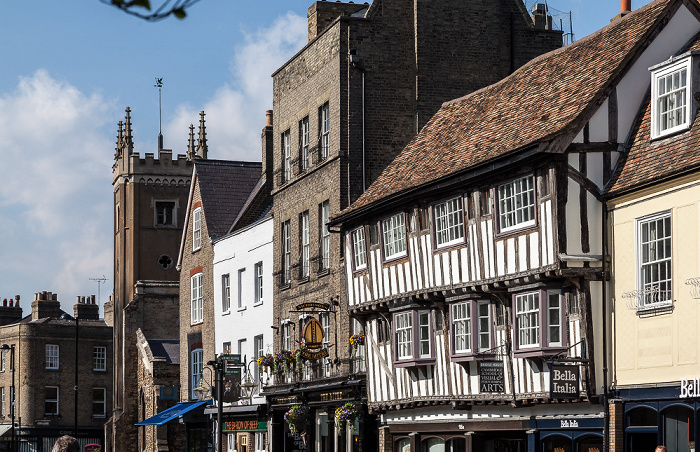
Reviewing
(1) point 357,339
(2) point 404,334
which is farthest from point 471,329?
(1) point 357,339

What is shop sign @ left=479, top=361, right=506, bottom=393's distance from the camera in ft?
79.2

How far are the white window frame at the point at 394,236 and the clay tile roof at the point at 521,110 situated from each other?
0.62 m

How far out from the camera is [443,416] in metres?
27.4

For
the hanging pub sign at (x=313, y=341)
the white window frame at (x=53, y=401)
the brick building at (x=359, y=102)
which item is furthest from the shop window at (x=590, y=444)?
the white window frame at (x=53, y=401)

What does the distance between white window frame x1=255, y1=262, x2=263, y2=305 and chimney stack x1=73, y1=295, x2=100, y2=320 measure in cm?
4882

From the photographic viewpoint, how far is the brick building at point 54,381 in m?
76.8

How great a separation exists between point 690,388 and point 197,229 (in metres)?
30.8

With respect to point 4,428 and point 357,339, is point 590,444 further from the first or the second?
point 4,428

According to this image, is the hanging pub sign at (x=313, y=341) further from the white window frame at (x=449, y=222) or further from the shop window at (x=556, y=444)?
the shop window at (x=556, y=444)

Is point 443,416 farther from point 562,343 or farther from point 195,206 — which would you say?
point 195,206

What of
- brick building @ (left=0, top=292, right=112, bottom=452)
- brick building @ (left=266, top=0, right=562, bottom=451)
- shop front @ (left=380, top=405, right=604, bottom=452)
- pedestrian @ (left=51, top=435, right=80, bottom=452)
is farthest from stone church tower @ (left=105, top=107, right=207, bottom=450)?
pedestrian @ (left=51, top=435, right=80, bottom=452)

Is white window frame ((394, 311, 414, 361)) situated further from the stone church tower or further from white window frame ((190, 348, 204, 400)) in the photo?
the stone church tower

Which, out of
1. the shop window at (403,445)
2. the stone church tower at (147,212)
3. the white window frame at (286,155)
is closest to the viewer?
the shop window at (403,445)

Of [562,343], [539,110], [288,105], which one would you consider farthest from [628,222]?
[288,105]
